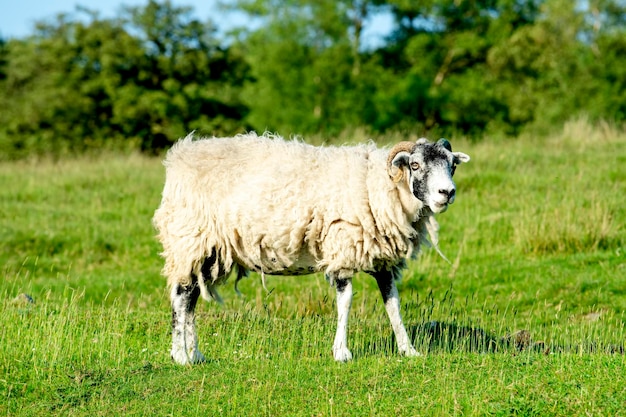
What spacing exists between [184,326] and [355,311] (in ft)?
12.6

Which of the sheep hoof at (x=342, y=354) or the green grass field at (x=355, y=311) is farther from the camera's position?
the sheep hoof at (x=342, y=354)

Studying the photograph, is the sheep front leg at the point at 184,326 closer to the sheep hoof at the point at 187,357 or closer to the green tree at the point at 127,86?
the sheep hoof at the point at 187,357

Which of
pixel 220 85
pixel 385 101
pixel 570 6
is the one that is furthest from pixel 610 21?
pixel 220 85

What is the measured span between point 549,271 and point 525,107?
2742 centimetres

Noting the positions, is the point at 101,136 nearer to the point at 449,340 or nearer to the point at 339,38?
the point at 339,38

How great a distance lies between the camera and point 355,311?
12391mm

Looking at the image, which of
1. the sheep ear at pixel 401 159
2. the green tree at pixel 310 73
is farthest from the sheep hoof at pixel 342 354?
the green tree at pixel 310 73

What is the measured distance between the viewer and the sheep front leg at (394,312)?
29.2 feet

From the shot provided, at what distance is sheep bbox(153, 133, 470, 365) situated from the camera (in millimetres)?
8914

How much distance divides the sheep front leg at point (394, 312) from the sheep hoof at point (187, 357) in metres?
2.02

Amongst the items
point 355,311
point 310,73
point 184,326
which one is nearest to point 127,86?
point 310,73

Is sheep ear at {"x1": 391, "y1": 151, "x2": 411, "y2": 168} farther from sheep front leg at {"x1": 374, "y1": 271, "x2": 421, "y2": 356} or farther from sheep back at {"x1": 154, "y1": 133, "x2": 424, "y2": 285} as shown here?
sheep front leg at {"x1": 374, "y1": 271, "x2": 421, "y2": 356}

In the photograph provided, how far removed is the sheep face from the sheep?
12 mm

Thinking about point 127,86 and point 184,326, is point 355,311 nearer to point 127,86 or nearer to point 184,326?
point 184,326
